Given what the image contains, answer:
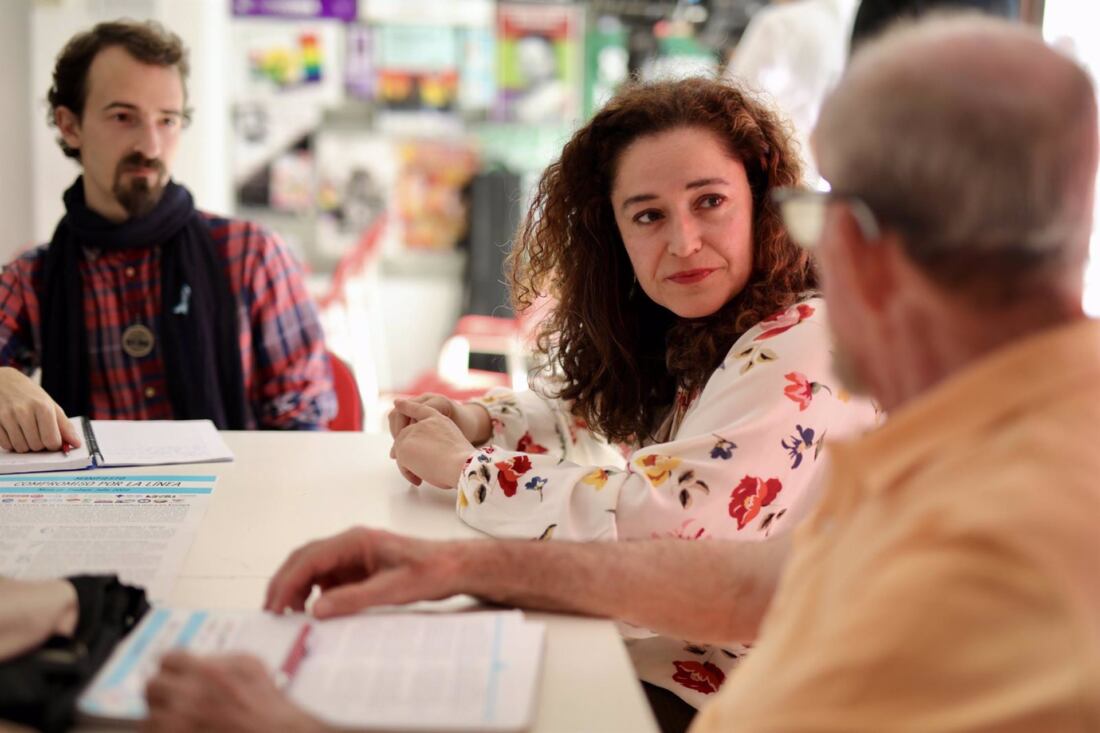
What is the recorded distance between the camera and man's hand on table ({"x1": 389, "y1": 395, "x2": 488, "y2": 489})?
4.90 feet

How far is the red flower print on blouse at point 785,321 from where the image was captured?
1.42 m

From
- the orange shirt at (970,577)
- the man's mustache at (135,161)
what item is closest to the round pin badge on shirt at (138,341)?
the man's mustache at (135,161)

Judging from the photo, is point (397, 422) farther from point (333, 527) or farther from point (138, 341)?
point (138, 341)

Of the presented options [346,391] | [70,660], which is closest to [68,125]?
[346,391]

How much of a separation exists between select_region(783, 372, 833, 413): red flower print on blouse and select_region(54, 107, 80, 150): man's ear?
1.80m

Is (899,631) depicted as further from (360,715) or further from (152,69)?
(152,69)

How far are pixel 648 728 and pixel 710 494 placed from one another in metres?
0.47

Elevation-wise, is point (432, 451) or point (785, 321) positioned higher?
point (785, 321)

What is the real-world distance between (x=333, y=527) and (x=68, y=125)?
1504mm

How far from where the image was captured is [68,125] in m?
2.41

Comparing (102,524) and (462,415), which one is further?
(462,415)

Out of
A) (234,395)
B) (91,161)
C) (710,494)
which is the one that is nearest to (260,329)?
(234,395)

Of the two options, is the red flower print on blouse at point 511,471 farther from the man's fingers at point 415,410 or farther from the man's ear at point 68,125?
the man's ear at point 68,125

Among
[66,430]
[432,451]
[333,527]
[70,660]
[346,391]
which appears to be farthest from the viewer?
[346,391]
